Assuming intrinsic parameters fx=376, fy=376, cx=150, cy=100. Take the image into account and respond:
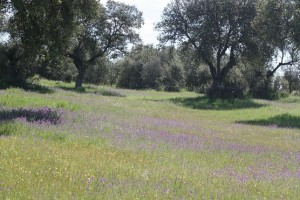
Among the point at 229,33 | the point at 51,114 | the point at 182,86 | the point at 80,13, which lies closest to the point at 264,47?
the point at 229,33

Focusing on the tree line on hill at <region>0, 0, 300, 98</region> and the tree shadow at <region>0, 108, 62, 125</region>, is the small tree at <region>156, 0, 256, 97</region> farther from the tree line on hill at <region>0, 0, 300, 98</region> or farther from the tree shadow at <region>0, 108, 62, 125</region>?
the tree shadow at <region>0, 108, 62, 125</region>

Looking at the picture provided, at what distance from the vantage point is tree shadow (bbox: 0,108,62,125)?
14480mm

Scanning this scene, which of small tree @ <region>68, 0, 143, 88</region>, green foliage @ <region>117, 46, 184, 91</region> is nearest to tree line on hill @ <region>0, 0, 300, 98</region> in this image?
small tree @ <region>68, 0, 143, 88</region>

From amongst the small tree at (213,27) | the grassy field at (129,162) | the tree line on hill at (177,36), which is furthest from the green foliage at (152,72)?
the grassy field at (129,162)

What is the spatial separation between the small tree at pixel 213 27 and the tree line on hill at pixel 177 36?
0.38 ft

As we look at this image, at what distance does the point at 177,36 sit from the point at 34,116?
3567 cm

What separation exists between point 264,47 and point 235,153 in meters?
32.5

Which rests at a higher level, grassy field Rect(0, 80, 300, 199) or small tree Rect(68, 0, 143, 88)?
small tree Rect(68, 0, 143, 88)

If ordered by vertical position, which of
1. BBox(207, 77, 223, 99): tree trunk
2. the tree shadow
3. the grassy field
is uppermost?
BBox(207, 77, 223, 99): tree trunk

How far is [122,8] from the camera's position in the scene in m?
54.2

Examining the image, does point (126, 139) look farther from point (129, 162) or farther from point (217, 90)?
point (217, 90)

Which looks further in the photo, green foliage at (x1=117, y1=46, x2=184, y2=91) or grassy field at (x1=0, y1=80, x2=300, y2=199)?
green foliage at (x1=117, y1=46, x2=184, y2=91)

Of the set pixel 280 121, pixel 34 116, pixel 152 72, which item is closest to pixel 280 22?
pixel 280 121

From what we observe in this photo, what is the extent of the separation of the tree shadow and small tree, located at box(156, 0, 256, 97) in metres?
32.2
